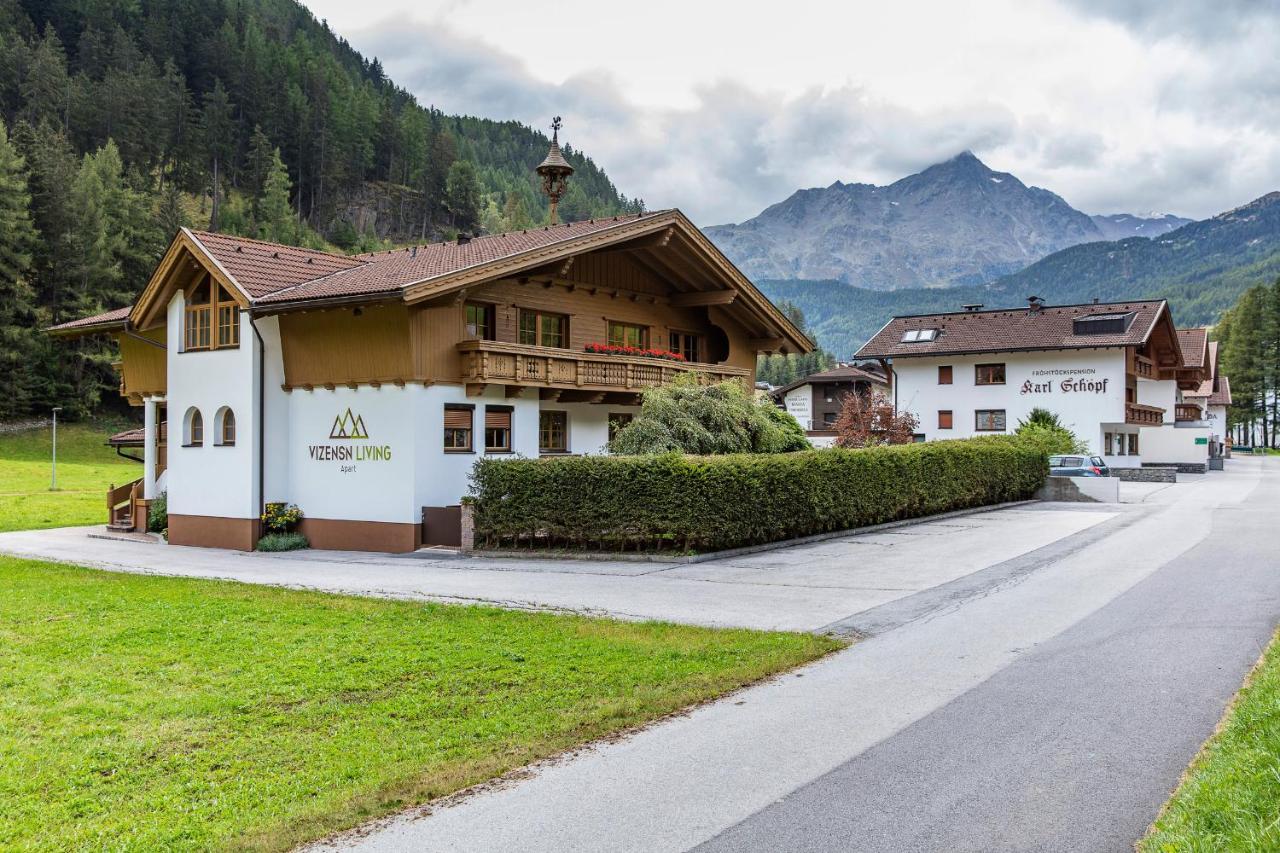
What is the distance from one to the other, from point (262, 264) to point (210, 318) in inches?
74.7

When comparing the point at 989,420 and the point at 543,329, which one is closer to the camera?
the point at 543,329

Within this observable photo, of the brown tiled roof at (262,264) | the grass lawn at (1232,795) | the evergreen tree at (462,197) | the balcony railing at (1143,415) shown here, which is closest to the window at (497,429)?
the brown tiled roof at (262,264)

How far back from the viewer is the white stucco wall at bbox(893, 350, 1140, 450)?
49906mm

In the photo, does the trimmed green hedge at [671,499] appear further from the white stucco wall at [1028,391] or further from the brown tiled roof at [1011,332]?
the brown tiled roof at [1011,332]

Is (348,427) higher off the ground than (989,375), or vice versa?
(989,375)

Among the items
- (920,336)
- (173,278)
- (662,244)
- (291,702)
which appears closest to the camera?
(291,702)

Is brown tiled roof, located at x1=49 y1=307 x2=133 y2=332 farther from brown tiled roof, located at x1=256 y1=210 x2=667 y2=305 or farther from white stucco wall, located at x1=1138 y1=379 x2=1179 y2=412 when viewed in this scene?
white stucco wall, located at x1=1138 y1=379 x2=1179 y2=412

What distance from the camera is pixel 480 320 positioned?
77.6 feet

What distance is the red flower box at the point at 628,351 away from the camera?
83.8 ft

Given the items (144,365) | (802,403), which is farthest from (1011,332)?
(144,365)

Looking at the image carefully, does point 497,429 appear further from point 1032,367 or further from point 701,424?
point 1032,367

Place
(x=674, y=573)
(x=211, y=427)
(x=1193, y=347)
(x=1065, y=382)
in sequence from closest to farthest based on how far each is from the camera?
1. (x=674, y=573)
2. (x=211, y=427)
3. (x=1065, y=382)
4. (x=1193, y=347)

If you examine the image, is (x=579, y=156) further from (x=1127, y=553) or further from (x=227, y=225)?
(x=1127, y=553)

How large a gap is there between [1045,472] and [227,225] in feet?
268
